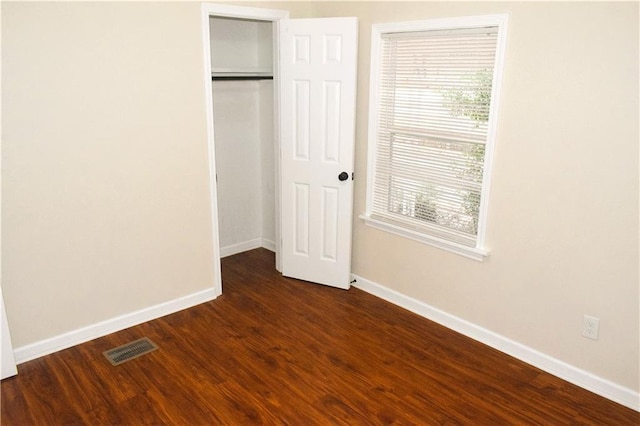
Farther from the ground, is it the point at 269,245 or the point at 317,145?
the point at 317,145

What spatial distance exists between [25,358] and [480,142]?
3149 mm

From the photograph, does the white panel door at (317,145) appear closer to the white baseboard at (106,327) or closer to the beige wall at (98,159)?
the beige wall at (98,159)

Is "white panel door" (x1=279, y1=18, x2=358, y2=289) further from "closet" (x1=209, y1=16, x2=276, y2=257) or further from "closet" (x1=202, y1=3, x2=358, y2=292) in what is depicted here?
"closet" (x1=209, y1=16, x2=276, y2=257)

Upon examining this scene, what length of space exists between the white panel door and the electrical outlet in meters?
1.76

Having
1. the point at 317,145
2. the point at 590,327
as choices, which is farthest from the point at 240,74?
the point at 590,327

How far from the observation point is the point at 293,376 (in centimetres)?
288

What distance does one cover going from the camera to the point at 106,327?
3.32 metres

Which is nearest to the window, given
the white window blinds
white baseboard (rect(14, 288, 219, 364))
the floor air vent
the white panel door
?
the white window blinds

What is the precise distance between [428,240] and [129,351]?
2154 mm

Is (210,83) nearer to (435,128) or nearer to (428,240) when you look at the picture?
(435,128)

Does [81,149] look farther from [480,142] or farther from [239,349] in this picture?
[480,142]

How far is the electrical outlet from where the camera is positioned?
272cm

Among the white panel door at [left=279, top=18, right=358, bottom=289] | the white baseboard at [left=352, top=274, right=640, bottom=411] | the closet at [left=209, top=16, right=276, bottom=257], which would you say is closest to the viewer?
the white baseboard at [left=352, top=274, right=640, bottom=411]

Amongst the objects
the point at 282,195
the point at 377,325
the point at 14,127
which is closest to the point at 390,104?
the point at 282,195
